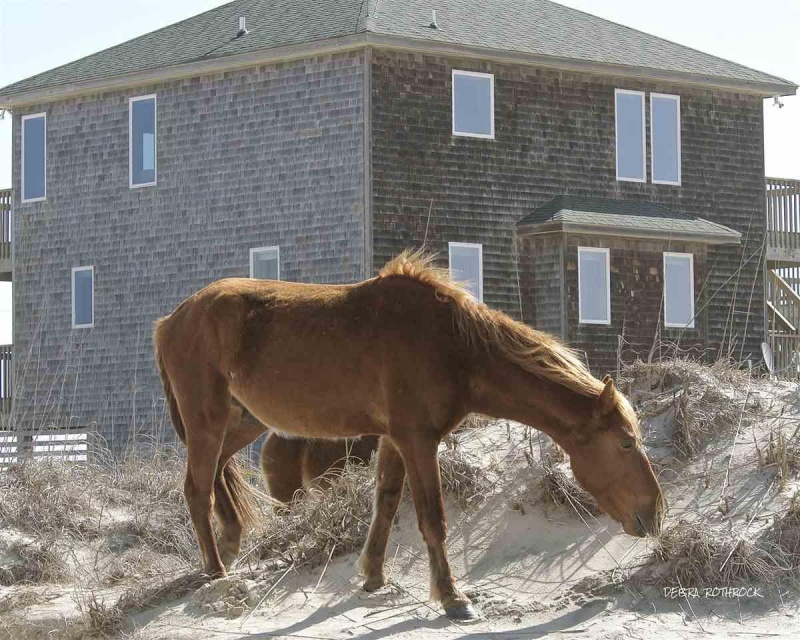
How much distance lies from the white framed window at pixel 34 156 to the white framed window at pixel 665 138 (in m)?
12.5

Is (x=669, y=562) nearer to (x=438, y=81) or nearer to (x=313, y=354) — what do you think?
(x=313, y=354)

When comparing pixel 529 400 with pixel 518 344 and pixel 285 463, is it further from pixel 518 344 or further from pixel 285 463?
pixel 285 463

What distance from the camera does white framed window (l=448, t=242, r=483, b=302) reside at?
23.3 meters

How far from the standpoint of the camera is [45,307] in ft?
85.4

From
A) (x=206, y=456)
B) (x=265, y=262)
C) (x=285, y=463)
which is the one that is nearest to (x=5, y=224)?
(x=265, y=262)

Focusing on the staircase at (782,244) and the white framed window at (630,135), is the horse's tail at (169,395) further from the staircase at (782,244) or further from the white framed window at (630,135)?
the staircase at (782,244)

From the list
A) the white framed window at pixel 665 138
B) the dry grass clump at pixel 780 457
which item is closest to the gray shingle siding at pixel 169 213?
the white framed window at pixel 665 138

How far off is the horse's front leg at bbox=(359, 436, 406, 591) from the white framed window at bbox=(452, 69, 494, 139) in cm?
1559

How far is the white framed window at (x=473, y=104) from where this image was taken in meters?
23.6

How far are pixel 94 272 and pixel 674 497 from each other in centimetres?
1835

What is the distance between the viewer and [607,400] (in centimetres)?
792

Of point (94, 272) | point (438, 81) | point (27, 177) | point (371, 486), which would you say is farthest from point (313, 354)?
point (27, 177)

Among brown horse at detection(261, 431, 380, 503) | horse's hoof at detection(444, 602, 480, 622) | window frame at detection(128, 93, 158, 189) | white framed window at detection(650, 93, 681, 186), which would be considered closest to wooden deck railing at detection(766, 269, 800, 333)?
white framed window at detection(650, 93, 681, 186)

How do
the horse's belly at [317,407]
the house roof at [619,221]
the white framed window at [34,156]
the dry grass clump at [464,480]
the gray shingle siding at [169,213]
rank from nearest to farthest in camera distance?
the horse's belly at [317,407], the dry grass clump at [464,480], the gray shingle siding at [169,213], the house roof at [619,221], the white framed window at [34,156]
